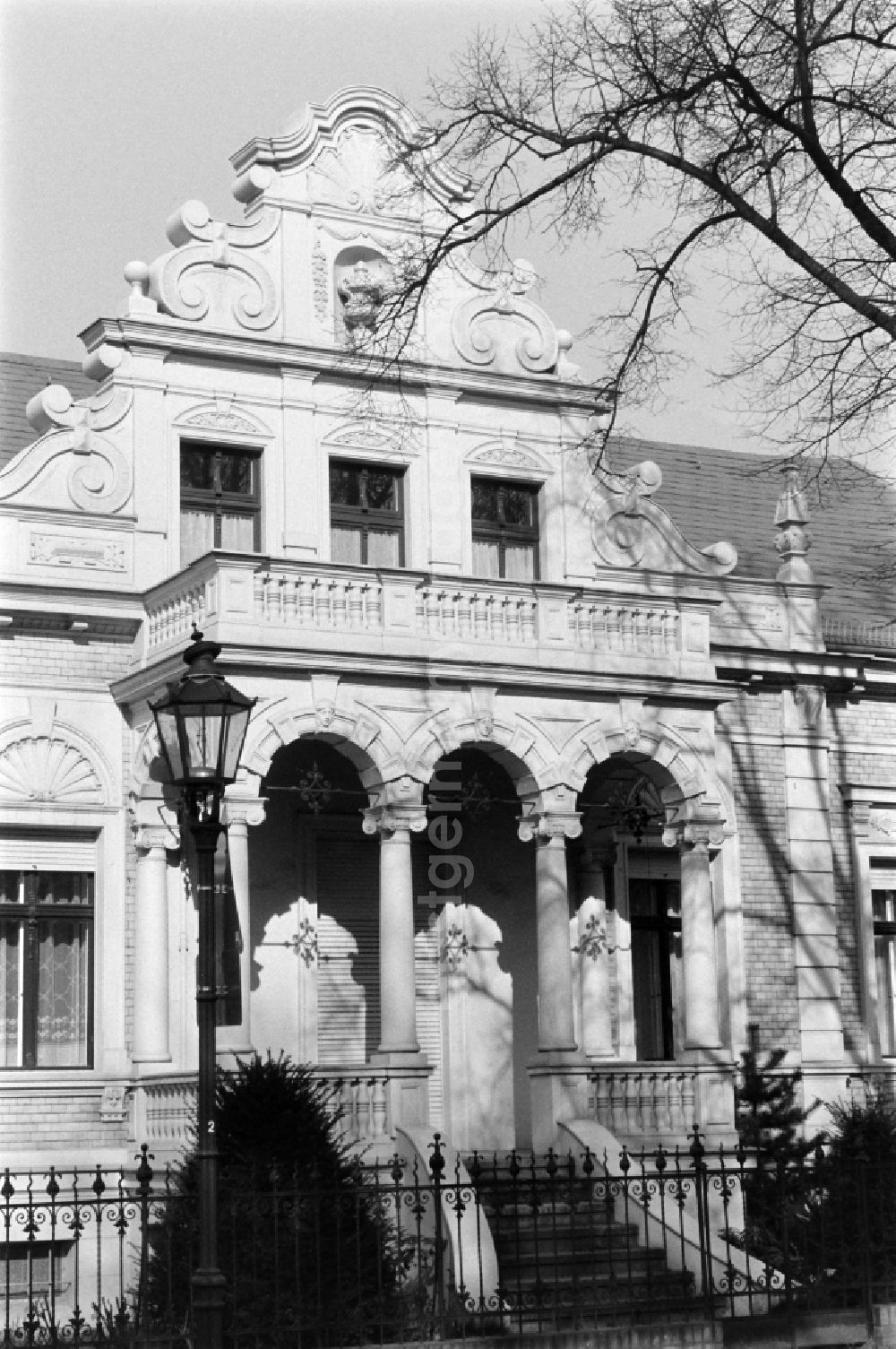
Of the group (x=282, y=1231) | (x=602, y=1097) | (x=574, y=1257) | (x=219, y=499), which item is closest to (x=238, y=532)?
(x=219, y=499)

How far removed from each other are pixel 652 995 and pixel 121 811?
7.14m

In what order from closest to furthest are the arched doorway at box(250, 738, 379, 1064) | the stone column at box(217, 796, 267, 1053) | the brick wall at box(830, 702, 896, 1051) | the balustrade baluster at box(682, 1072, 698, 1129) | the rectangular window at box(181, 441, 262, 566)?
the stone column at box(217, 796, 267, 1053), the balustrade baluster at box(682, 1072, 698, 1129), the arched doorway at box(250, 738, 379, 1064), the rectangular window at box(181, 441, 262, 566), the brick wall at box(830, 702, 896, 1051)

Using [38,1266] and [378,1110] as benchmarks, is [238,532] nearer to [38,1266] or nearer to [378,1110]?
[378,1110]

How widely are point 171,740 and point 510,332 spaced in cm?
1343

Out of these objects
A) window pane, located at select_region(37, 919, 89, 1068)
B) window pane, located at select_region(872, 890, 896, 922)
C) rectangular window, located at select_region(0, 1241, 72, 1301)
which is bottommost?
rectangular window, located at select_region(0, 1241, 72, 1301)

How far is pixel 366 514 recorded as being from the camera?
79.0 feet

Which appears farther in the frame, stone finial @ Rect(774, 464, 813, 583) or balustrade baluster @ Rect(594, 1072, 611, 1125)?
stone finial @ Rect(774, 464, 813, 583)

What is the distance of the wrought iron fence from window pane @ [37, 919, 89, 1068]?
132cm

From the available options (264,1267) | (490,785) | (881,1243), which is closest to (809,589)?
(490,785)

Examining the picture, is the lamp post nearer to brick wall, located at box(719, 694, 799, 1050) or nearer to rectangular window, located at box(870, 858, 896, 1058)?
brick wall, located at box(719, 694, 799, 1050)

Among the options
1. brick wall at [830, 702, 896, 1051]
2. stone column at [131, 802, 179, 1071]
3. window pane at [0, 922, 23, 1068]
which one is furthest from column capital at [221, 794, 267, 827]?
brick wall at [830, 702, 896, 1051]

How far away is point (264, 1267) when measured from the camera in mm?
16000

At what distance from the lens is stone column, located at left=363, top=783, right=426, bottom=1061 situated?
20766mm

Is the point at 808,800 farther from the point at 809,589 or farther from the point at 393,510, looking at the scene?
the point at 393,510
